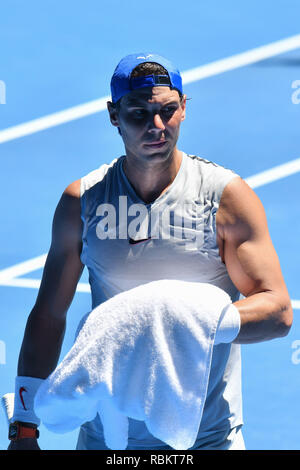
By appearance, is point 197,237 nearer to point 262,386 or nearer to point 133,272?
point 133,272

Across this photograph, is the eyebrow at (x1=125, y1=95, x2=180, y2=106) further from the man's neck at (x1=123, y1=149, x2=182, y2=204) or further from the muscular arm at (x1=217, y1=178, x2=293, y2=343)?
the muscular arm at (x1=217, y1=178, x2=293, y2=343)

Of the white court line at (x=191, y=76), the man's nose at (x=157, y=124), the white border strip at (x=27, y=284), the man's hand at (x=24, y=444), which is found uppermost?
the white court line at (x=191, y=76)

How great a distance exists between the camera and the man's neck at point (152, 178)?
2.78 metres

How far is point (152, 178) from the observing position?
2.79 m

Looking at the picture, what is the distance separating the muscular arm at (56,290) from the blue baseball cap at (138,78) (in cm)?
35

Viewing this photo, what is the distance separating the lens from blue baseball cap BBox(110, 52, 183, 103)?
2695mm

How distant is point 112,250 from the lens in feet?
9.04

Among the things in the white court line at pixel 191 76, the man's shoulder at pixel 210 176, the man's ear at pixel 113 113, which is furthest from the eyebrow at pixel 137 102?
the white court line at pixel 191 76

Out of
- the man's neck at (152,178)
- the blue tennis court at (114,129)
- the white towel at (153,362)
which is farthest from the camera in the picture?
the blue tennis court at (114,129)

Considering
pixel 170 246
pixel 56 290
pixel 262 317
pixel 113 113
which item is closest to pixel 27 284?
pixel 56 290

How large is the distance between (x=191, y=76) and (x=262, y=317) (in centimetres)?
578

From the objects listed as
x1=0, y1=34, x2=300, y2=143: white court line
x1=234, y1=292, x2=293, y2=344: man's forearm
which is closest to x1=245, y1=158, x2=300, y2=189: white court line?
x1=0, y1=34, x2=300, y2=143: white court line

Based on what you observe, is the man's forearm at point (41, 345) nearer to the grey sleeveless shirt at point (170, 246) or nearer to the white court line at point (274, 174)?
the grey sleeveless shirt at point (170, 246)

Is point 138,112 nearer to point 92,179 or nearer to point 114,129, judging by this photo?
point 92,179
